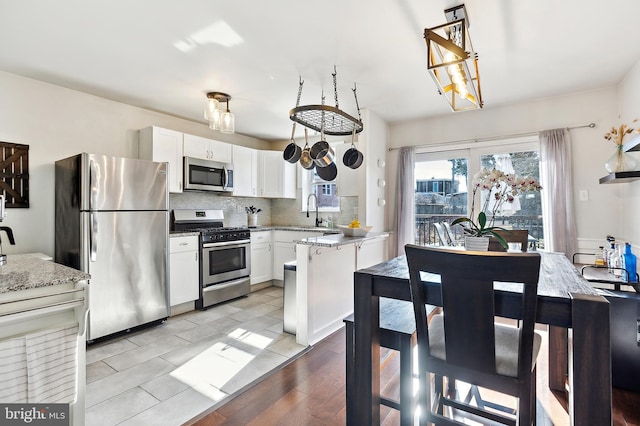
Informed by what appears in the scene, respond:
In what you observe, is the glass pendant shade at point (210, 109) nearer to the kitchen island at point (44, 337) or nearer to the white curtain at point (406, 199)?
the kitchen island at point (44, 337)

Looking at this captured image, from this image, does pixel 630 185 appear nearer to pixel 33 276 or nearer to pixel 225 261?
pixel 225 261

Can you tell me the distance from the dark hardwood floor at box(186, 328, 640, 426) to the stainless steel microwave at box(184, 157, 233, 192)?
268 cm

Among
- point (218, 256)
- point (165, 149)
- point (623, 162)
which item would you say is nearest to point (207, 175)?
point (165, 149)

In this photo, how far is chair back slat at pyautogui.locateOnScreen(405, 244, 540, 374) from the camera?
100cm

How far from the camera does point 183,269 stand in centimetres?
358

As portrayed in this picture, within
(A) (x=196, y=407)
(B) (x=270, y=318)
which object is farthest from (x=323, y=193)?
(A) (x=196, y=407)

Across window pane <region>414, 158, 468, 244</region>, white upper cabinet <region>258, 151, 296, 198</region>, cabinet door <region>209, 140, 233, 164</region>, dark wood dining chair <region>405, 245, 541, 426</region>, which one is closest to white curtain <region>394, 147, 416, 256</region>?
window pane <region>414, 158, 468, 244</region>

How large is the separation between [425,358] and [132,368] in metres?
2.29

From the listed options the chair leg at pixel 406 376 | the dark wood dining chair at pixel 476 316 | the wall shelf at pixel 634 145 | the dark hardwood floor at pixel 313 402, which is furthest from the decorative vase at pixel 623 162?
the chair leg at pixel 406 376

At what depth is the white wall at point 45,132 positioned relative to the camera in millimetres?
2883

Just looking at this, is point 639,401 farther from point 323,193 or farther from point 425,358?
point 323,193

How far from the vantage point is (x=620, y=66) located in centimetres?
278

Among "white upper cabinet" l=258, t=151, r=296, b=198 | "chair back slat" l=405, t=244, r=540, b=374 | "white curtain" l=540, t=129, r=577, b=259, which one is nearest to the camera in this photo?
"chair back slat" l=405, t=244, r=540, b=374

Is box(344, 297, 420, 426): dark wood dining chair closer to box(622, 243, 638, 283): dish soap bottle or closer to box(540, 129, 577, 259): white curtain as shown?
box(622, 243, 638, 283): dish soap bottle
